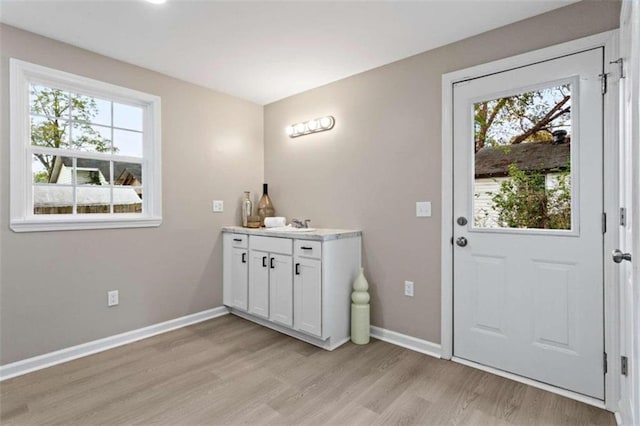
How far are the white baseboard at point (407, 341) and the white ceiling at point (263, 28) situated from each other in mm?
2272

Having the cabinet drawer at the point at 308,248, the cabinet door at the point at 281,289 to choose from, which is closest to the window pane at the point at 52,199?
the cabinet door at the point at 281,289

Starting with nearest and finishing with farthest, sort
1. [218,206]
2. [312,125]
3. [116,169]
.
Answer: [116,169] → [312,125] → [218,206]

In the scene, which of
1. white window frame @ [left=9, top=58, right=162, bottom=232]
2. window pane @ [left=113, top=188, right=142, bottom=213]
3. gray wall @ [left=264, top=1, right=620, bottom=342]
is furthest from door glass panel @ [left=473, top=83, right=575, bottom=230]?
window pane @ [left=113, top=188, right=142, bottom=213]

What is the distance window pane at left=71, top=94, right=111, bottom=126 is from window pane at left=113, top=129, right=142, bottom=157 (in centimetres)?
12

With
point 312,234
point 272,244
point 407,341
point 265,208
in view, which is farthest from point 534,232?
point 265,208

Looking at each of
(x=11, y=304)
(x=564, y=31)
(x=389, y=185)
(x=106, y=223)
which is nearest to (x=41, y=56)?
(x=106, y=223)

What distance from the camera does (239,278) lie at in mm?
3359

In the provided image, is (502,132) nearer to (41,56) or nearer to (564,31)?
(564,31)

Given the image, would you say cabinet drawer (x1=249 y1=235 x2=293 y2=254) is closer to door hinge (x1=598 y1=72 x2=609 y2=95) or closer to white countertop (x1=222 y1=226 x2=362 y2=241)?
white countertop (x1=222 y1=226 x2=362 y2=241)

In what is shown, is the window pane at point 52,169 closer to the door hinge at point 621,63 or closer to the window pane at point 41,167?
the window pane at point 41,167

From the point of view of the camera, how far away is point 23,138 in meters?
2.33

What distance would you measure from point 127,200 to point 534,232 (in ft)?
10.4

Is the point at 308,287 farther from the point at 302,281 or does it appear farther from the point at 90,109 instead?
the point at 90,109

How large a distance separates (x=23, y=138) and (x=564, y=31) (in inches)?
142
